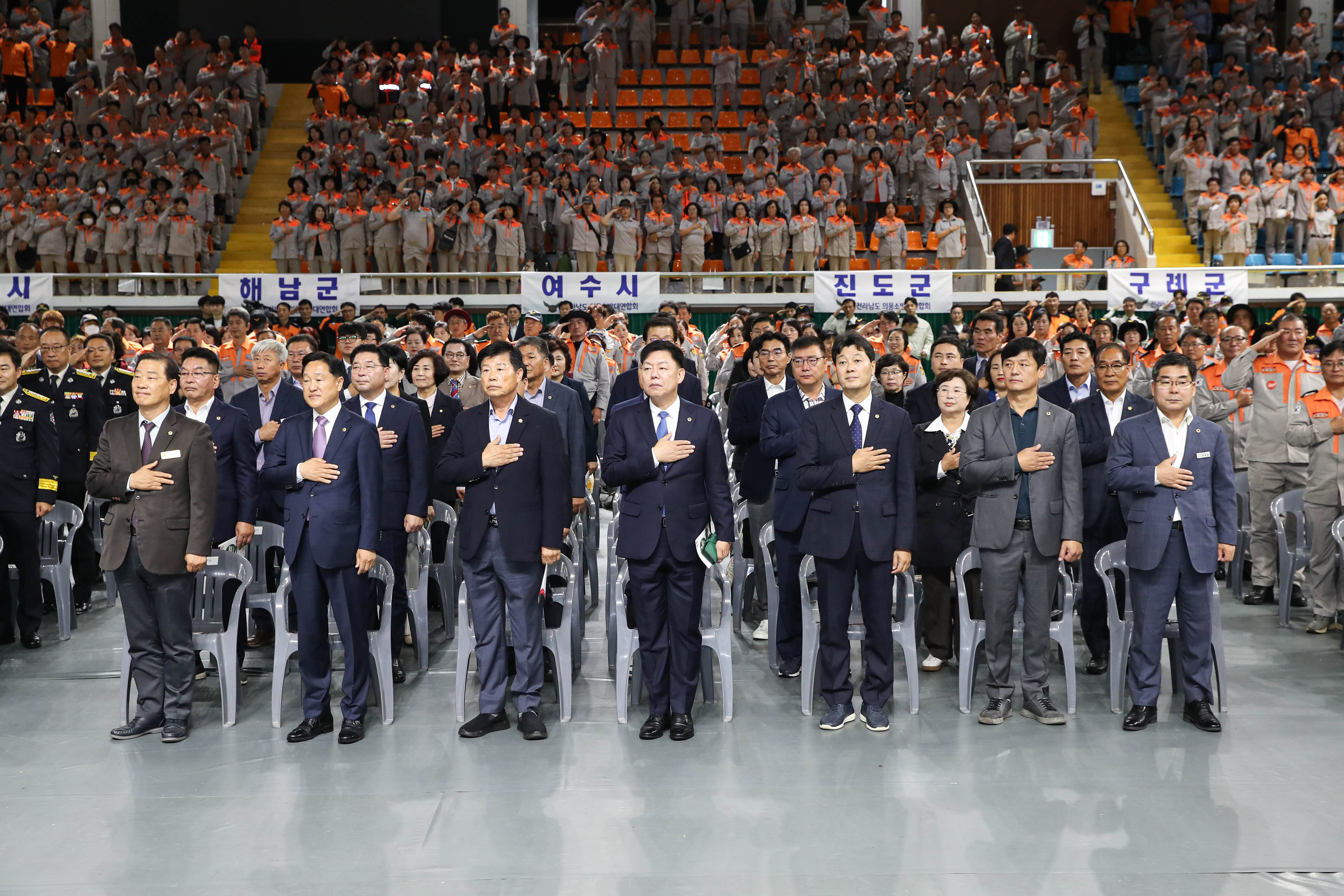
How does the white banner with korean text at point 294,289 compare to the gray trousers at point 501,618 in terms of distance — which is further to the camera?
the white banner with korean text at point 294,289

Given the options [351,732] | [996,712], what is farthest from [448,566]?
[996,712]

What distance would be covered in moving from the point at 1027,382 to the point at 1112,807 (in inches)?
73.2

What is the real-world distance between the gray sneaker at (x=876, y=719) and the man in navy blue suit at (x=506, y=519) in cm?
145

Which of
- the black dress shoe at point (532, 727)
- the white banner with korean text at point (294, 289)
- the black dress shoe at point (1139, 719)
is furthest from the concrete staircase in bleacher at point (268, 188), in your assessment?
the black dress shoe at point (1139, 719)

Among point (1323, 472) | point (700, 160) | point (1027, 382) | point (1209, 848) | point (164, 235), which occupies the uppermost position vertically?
point (700, 160)

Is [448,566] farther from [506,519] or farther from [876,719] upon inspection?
[876,719]

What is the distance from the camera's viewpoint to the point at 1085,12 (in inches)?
857

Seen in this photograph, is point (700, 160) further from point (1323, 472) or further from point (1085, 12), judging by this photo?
point (1323, 472)

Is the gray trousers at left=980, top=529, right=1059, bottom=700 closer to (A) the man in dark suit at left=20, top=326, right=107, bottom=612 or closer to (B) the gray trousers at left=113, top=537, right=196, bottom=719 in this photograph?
(B) the gray trousers at left=113, top=537, right=196, bottom=719

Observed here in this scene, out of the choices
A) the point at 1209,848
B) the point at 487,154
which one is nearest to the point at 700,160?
the point at 487,154

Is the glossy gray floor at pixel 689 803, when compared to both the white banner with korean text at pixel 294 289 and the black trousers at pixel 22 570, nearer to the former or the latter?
the black trousers at pixel 22 570

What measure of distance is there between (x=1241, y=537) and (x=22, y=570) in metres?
7.45

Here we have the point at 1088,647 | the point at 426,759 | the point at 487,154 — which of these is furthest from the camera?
the point at 487,154

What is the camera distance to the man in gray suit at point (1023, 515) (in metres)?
5.16
